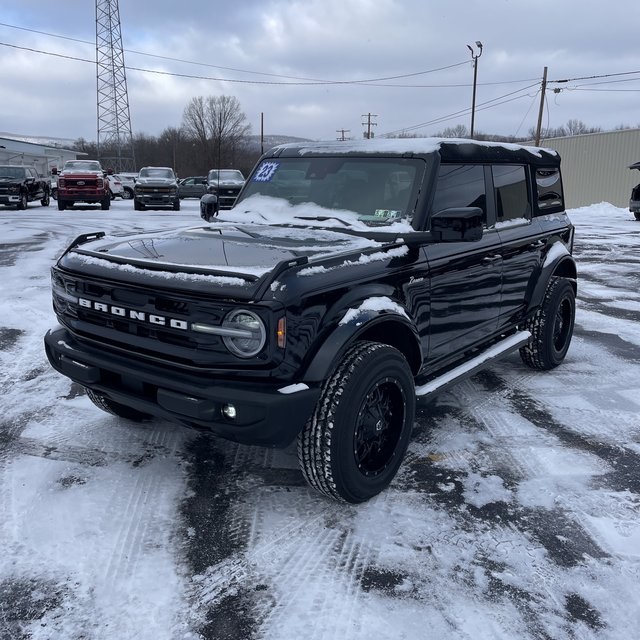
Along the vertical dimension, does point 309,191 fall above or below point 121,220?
above

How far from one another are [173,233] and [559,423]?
291 cm

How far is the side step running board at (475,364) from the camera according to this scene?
3.60 metres

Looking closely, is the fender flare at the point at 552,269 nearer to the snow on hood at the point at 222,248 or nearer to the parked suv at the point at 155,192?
the snow on hood at the point at 222,248

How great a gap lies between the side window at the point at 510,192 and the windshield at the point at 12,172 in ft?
76.8

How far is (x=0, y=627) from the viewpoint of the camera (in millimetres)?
2225

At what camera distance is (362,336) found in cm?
306

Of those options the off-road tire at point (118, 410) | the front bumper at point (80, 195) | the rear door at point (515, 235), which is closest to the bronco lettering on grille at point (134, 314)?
the off-road tire at point (118, 410)

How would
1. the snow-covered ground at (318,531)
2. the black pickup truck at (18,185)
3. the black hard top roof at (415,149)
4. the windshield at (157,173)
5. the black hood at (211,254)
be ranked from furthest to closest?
the windshield at (157,173), the black pickup truck at (18,185), the black hard top roof at (415,149), the black hood at (211,254), the snow-covered ground at (318,531)

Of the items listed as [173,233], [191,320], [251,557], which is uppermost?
[173,233]

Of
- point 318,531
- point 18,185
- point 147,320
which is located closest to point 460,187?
point 147,320

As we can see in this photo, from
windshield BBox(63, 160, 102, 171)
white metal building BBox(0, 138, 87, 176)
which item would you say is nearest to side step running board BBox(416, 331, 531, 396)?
windshield BBox(63, 160, 102, 171)

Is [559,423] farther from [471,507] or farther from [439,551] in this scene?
[439,551]

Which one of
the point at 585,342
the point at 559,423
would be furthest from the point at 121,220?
the point at 559,423

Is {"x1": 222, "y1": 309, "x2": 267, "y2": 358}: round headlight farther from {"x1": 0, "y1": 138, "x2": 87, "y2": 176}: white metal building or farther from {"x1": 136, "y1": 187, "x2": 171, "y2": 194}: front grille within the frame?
{"x1": 0, "y1": 138, "x2": 87, "y2": 176}: white metal building
